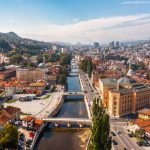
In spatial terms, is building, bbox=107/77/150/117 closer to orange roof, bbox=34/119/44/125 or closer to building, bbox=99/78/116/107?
building, bbox=99/78/116/107

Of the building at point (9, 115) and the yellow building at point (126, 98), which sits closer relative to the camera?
the building at point (9, 115)

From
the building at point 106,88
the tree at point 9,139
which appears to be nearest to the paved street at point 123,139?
the building at point 106,88

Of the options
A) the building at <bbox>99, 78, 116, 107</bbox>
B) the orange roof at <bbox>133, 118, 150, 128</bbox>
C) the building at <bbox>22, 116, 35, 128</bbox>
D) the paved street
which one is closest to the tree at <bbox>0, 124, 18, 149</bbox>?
the building at <bbox>22, 116, 35, 128</bbox>

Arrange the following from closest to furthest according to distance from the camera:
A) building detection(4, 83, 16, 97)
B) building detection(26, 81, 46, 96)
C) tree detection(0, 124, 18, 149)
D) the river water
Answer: tree detection(0, 124, 18, 149) → the river water → building detection(4, 83, 16, 97) → building detection(26, 81, 46, 96)

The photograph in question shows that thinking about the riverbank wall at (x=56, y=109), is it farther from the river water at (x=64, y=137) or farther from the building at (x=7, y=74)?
the building at (x=7, y=74)

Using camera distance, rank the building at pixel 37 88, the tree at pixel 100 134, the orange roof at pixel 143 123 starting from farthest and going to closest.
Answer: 1. the building at pixel 37 88
2. the orange roof at pixel 143 123
3. the tree at pixel 100 134

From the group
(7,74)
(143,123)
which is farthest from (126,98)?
(7,74)

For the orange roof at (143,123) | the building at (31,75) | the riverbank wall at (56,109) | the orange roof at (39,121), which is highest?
the building at (31,75)

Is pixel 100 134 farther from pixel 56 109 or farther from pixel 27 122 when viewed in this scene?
pixel 56 109

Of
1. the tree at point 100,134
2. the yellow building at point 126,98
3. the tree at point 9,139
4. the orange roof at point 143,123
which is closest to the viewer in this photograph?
the tree at point 100,134
